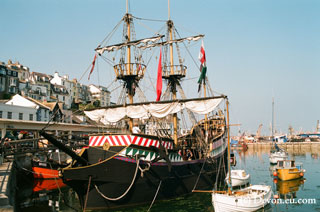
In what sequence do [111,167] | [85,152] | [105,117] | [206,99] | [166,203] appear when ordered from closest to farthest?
[111,167]
[85,152]
[166,203]
[206,99]
[105,117]

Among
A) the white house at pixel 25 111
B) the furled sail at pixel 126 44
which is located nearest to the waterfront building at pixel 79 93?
the white house at pixel 25 111

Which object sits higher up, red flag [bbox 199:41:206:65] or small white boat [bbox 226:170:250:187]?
red flag [bbox 199:41:206:65]

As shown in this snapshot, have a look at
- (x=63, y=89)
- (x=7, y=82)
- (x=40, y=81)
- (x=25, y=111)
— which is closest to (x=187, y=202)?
(x=25, y=111)

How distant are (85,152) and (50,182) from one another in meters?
12.0

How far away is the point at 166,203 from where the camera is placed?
683 inches

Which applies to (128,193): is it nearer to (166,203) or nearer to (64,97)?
(166,203)

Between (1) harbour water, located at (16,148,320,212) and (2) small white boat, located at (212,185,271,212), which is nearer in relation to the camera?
(2) small white boat, located at (212,185,271,212)

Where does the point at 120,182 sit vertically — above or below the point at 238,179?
above

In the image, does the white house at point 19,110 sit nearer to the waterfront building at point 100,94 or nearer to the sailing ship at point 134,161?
the sailing ship at point 134,161

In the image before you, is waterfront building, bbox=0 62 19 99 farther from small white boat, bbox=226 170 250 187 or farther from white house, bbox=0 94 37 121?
small white boat, bbox=226 170 250 187

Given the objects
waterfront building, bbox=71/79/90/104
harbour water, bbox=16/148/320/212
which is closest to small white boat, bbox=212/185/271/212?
harbour water, bbox=16/148/320/212

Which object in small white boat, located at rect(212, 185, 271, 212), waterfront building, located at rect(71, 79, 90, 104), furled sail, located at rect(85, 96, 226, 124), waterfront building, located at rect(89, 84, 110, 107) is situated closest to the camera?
small white boat, located at rect(212, 185, 271, 212)

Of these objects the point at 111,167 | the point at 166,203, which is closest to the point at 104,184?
the point at 111,167

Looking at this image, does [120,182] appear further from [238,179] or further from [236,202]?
[238,179]
